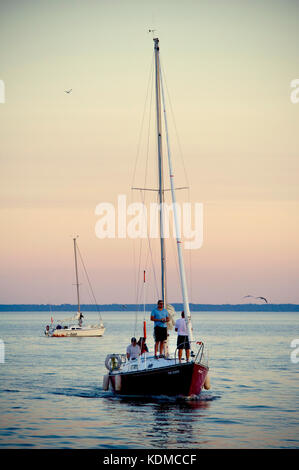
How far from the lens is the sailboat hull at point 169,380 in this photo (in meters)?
30.9

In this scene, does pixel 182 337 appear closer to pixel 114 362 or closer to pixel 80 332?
pixel 114 362

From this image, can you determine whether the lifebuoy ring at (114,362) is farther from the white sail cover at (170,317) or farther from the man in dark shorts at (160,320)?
the white sail cover at (170,317)

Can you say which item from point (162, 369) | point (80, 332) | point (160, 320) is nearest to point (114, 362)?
point (162, 369)

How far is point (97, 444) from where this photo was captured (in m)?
24.7

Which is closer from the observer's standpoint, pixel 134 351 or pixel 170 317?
pixel 170 317

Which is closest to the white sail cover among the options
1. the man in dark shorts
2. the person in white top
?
the man in dark shorts

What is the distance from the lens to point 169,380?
31.2 m

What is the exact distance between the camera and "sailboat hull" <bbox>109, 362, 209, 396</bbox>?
3091 cm

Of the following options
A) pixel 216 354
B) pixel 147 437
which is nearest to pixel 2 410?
pixel 147 437

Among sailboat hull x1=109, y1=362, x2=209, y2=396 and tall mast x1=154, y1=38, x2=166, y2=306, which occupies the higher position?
tall mast x1=154, y1=38, x2=166, y2=306

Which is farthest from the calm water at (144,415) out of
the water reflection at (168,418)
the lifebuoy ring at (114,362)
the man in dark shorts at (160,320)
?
the man in dark shorts at (160,320)

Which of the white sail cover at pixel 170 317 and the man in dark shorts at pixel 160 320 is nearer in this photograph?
the man in dark shorts at pixel 160 320

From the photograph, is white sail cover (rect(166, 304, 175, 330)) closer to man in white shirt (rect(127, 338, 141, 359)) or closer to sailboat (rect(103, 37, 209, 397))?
sailboat (rect(103, 37, 209, 397))
